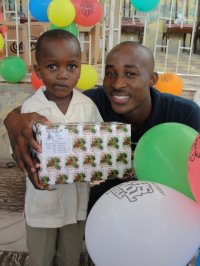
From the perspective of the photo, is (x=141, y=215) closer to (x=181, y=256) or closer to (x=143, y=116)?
(x=181, y=256)

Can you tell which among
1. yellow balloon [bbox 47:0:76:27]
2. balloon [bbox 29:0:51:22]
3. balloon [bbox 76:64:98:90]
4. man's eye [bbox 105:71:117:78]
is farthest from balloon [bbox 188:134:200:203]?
balloon [bbox 29:0:51:22]

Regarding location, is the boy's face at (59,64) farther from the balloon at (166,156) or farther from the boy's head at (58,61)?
the balloon at (166,156)

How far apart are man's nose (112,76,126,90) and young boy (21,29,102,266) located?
0.41 feet

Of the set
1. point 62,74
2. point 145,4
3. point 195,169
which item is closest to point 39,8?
point 145,4

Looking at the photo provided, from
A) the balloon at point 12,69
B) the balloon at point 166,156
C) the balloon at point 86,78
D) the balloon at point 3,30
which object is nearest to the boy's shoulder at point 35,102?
the balloon at point 166,156

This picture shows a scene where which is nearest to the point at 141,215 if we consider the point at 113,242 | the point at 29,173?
the point at 113,242

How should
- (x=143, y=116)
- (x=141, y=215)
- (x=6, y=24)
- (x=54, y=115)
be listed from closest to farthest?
1. (x=141, y=215)
2. (x=54, y=115)
3. (x=143, y=116)
4. (x=6, y=24)

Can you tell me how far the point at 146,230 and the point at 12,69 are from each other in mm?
2193

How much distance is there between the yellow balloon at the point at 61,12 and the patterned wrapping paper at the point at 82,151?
4.76ft

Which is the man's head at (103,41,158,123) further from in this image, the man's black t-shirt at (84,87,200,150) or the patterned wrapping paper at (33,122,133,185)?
the patterned wrapping paper at (33,122,133,185)

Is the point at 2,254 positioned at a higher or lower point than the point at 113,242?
lower

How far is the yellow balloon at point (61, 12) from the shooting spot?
226cm

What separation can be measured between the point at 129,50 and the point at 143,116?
321 mm

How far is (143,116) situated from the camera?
1494 millimetres
